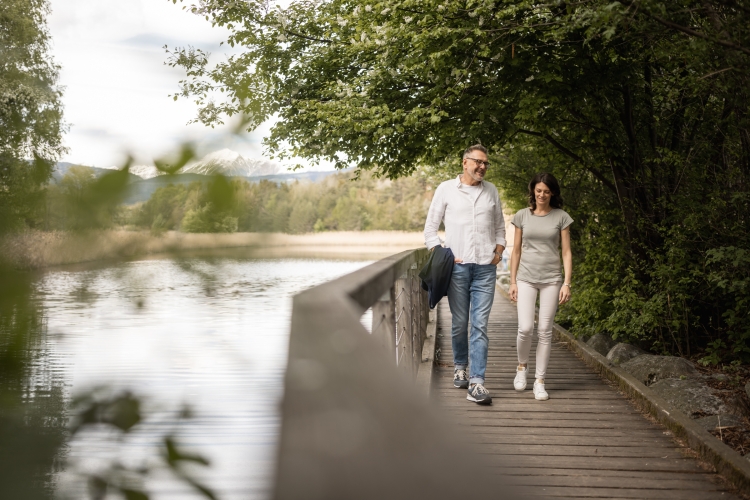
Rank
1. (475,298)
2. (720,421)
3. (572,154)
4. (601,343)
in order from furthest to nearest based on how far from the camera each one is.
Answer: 1. (572,154)
2. (601,343)
3. (475,298)
4. (720,421)

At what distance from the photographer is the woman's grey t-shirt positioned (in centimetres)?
578

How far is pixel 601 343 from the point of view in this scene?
912cm

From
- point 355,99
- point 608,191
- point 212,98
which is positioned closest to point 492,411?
point 212,98

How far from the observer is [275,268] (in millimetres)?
959

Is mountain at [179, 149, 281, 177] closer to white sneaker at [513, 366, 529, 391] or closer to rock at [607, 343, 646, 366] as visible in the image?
white sneaker at [513, 366, 529, 391]

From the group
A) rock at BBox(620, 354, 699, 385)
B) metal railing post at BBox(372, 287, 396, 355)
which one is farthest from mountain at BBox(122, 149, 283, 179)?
rock at BBox(620, 354, 699, 385)

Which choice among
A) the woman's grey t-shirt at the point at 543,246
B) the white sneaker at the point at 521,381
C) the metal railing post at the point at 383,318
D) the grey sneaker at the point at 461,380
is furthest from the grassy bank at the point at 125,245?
the white sneaker at the point at 521,381

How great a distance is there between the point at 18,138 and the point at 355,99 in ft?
33.8

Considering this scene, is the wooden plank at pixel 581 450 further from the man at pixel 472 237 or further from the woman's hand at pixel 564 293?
the woman's hand at pixel 564 293

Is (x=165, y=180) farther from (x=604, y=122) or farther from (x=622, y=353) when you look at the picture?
(x=604, y=122)

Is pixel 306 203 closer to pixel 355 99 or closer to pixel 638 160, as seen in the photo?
pixel 638 160

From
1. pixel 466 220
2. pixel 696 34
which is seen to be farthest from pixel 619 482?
pixel 696 34

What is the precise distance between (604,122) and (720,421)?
5044 millimetres

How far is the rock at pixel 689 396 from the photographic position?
5.69 metres
